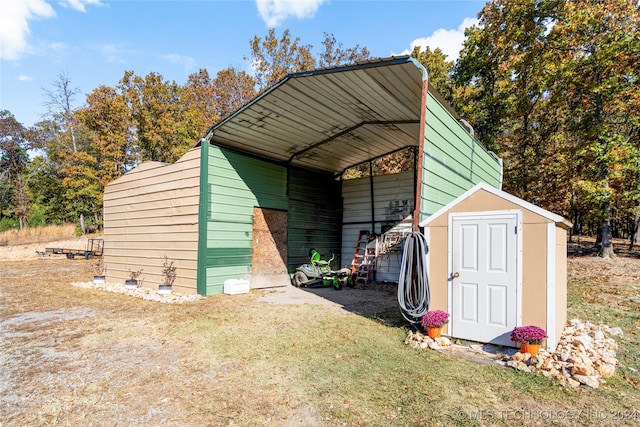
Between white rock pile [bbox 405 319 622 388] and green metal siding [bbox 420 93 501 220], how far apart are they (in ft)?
6.19

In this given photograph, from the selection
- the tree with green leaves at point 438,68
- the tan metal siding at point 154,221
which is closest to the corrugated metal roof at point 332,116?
the tan metal siding at point 154,221

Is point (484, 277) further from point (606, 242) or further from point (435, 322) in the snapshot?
point (606, 242)

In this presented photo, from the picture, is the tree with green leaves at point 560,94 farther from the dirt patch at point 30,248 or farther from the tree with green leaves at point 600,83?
the dirt patch at point 30,248

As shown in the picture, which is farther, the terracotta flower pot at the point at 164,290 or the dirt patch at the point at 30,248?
the dirt patch at the point at 30,248

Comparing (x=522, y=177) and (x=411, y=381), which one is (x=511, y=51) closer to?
(x=522, y=177)

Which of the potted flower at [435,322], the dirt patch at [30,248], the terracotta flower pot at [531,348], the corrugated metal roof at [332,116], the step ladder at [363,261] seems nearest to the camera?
the terracotta flower pot at [531,348]

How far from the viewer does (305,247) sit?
1016 cm

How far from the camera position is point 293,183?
32.3 ft

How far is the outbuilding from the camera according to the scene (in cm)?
593

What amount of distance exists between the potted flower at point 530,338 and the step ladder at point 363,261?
592 cm

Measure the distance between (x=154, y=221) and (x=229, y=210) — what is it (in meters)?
2.11

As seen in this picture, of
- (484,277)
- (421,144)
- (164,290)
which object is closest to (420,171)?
(421,144)

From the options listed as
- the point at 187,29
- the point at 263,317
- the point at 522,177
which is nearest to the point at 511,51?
the point at 522,177

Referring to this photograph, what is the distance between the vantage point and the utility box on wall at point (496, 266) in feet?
12.5
